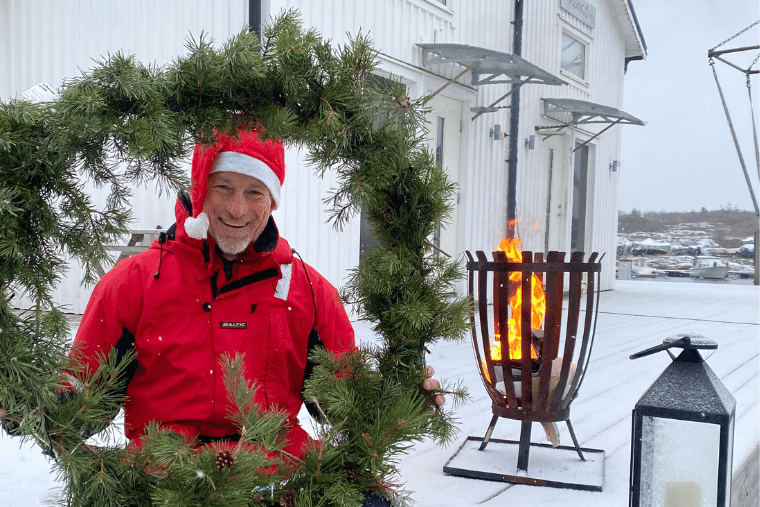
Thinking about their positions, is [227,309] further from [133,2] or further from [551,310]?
[133,2]

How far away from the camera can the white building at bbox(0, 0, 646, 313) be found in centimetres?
562

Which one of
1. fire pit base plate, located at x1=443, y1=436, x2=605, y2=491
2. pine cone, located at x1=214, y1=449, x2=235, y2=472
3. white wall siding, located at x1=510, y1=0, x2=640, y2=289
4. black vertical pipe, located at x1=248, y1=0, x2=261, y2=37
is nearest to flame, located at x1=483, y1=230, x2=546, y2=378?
fire pit base plate, located at x1=443, y1=436, x2=605, y2=491

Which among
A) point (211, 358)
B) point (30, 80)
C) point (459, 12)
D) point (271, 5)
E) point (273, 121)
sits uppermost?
point (459, 12)

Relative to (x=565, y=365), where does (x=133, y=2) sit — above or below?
above

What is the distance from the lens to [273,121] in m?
1.35

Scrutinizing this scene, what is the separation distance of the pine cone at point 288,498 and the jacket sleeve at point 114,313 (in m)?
0.65

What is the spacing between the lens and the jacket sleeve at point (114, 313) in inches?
64.2

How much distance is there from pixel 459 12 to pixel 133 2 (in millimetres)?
3900

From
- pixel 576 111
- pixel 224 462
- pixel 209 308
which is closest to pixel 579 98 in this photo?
pixel 576 111

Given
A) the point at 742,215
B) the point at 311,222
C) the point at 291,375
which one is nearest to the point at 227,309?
the point at 291,375

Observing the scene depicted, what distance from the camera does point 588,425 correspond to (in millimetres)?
3312

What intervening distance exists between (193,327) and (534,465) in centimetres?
173

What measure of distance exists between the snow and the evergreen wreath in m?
0.18

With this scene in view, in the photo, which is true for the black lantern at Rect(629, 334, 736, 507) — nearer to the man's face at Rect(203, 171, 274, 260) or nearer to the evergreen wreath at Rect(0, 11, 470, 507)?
the evergreen wreath at Rect(0, 11, 470, 507)
